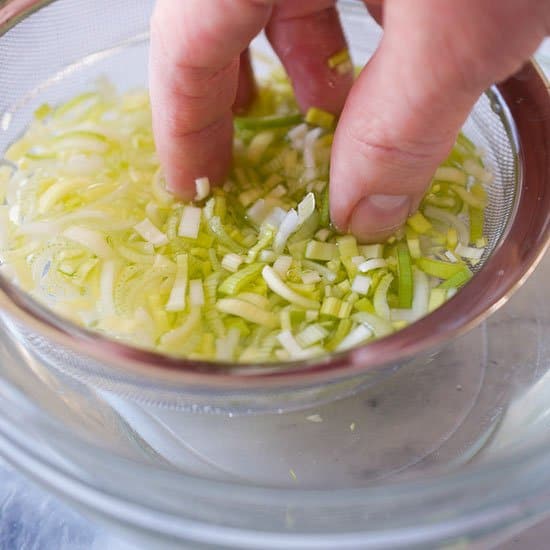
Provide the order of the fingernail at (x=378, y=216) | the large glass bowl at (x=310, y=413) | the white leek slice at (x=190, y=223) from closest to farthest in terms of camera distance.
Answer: the large glass bowl at (x=310, y=413)
the fingernail at (x=378, y=216)
the white leek slice at (x=190, y=223)

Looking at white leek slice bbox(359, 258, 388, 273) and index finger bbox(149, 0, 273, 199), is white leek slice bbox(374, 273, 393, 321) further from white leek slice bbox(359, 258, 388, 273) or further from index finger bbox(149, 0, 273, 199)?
index finger bbox(149, 0, 273, 199)

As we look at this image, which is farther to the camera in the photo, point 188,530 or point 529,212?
point 529,212

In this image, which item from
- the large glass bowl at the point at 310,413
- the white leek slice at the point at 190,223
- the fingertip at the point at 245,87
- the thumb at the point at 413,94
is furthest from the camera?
the fingertip at the point at 245,87

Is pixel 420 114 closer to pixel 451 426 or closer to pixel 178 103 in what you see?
pixel 178 103

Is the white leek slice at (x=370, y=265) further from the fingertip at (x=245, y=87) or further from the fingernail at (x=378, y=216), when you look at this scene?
the fingertip at (x=245, y=87)

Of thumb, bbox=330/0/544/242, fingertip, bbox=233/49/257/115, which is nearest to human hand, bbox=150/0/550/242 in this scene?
thumb, bbox=330/0/544/242

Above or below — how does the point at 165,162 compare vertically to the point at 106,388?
above

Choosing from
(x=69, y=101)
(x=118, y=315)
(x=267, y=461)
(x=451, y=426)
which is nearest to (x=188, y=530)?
(x=267, y=461)

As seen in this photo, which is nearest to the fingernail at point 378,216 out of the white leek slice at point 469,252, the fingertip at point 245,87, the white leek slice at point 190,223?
the white leek slice at point 469,252
